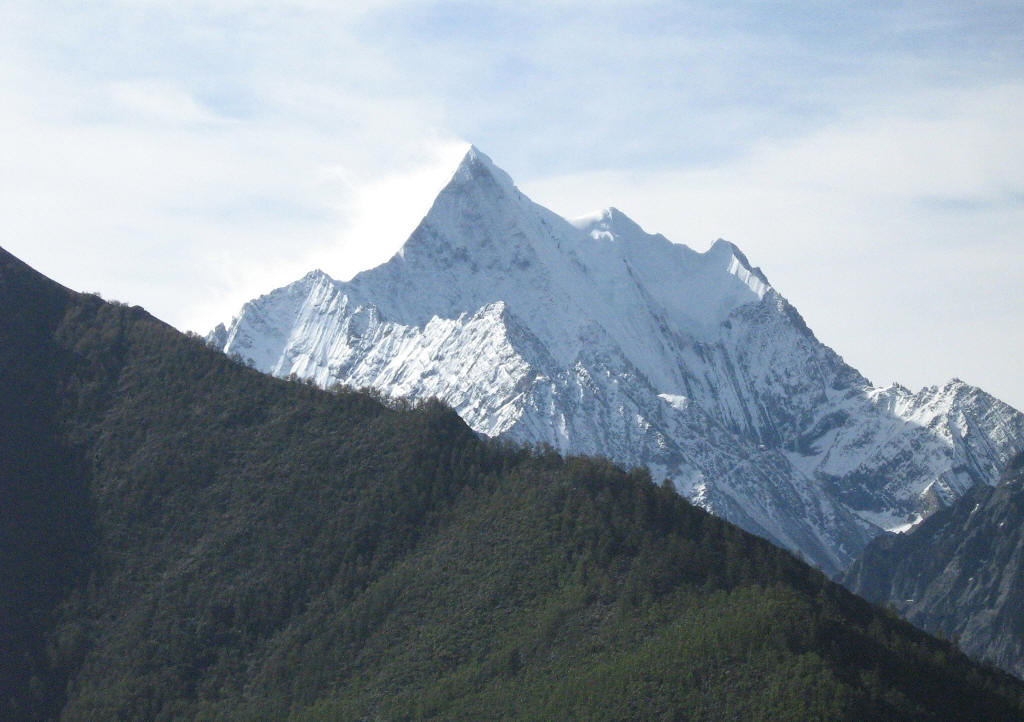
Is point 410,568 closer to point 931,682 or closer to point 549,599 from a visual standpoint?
point 549,599

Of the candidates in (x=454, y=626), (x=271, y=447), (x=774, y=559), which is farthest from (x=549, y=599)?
(x=271, y=447)

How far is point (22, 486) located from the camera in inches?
7746

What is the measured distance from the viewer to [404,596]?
168375 millimetres

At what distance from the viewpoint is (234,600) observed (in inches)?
6954

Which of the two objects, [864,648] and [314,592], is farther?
[314,592]

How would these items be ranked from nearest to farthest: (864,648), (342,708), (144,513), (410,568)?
(864,648) → (342,708) → (410,568) → (144,513)

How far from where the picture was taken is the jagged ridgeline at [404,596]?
144m

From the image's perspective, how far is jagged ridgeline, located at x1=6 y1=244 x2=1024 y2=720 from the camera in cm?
14400

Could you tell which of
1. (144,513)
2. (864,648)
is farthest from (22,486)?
(864,648)

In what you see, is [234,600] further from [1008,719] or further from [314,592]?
[1008,719]

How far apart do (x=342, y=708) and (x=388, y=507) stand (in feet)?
98.4

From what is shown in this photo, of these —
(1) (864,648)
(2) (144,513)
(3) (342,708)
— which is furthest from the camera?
(2) (144,513)

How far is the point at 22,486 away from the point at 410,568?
158 feet

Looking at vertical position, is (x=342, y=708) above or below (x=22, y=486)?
below
